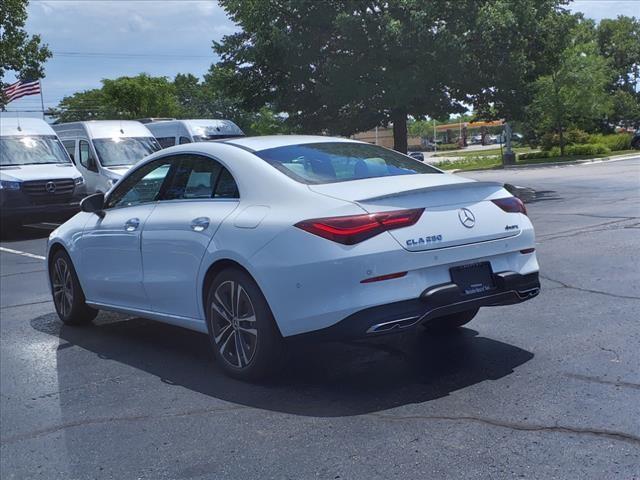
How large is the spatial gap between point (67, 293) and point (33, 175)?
11.5 meters

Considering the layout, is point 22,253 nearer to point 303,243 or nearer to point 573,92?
point 303,243

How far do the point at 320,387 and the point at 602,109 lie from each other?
149 ft

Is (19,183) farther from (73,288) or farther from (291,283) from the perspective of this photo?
(291,283)

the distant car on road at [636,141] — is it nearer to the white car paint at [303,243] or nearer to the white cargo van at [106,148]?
the white cargo van at [106,148]

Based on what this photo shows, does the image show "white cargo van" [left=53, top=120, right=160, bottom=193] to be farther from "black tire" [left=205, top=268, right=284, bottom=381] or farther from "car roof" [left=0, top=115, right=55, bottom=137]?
"black tire" [left=205, top=268, right=284, bottom=381]

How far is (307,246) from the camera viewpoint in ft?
15.6

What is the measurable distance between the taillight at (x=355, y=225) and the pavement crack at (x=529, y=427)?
104cm

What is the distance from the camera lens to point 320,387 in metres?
5.09

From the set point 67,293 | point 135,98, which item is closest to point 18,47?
point 67,293

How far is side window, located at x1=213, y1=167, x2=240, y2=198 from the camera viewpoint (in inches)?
218

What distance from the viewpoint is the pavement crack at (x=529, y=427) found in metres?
3.94

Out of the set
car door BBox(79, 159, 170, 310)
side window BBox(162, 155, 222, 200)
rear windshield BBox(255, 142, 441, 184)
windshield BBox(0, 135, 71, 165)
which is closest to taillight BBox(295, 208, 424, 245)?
rear windshield BBox(255, 142, 441, 184)

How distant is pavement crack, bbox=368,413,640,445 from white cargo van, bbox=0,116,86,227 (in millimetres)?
15099

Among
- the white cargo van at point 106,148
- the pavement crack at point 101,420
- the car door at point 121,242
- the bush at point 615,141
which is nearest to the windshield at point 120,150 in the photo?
the white cargo van at point 106,148
